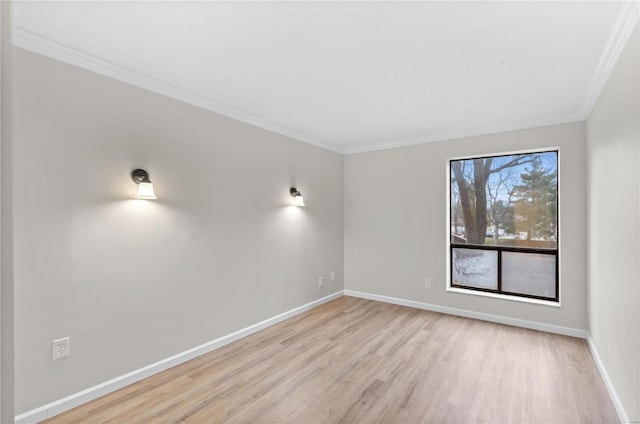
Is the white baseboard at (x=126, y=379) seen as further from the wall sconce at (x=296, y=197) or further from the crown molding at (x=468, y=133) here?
the crown molding at (x=468, y=133)

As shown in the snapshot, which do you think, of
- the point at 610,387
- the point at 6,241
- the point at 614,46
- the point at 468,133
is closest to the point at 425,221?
the point at 468,133

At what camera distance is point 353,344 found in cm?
327

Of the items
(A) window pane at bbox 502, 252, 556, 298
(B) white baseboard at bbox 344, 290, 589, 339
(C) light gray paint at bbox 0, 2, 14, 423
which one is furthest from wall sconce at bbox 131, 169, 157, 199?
(A) window pane at bbox 502, 252, 556, 298

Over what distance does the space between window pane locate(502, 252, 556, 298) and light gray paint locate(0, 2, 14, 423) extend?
454 cm

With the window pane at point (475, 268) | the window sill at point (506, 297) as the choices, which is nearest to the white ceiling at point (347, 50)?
the window pane at point (475, 268)

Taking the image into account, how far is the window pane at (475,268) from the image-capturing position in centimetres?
407

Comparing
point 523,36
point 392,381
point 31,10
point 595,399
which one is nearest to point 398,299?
point 392,381

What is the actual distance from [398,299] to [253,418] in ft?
9.89

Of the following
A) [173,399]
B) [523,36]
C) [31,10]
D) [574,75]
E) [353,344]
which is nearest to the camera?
[31,10]

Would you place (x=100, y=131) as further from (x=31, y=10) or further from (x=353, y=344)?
(x=353, y=344)

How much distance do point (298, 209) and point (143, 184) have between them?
2.08m

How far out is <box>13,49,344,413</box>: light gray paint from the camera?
203cm

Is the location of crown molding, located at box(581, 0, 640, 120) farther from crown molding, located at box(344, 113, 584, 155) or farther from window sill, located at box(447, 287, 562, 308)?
window sill, located at box(447, 287, 562, 308)

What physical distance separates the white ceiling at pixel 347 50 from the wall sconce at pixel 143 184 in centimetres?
75
